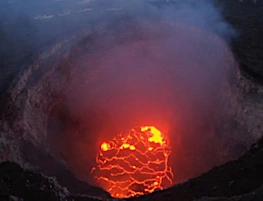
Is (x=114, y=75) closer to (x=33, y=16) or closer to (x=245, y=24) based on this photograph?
(x=33, y=16)

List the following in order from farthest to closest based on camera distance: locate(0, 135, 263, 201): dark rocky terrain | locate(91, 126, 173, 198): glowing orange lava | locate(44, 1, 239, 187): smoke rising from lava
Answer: locate(44, 1, 239, 187): smoke rising from lava < locate(91, 126, 173, 198): glowing orange lava < locate(0, 135, 263, 201): dark rocky terrain

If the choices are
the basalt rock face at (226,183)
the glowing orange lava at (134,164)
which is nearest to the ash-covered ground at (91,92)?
the basalt rock face at (226,183)

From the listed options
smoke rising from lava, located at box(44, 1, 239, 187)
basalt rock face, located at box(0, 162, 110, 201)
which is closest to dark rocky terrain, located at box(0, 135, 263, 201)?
basalt rock face, located at box(0, 162, 110, 201)

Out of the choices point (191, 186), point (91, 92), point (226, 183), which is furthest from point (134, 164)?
point (226, 183)

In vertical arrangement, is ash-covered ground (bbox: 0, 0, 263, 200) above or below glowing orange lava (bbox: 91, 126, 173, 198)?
above

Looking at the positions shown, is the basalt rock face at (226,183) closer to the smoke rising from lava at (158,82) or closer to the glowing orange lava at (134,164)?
the smoke rising from lava at (158,82)

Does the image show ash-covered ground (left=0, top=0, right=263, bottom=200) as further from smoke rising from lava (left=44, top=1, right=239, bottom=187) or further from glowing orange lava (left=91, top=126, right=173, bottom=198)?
glowing orange lava (left=91, top=126, right=173, bottom=198)
